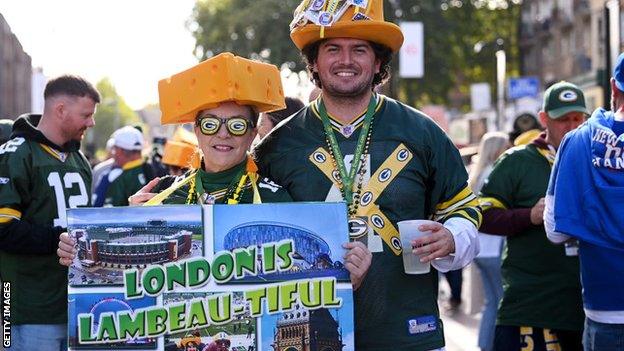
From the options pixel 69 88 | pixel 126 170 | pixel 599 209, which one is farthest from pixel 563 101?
pixel 126 170

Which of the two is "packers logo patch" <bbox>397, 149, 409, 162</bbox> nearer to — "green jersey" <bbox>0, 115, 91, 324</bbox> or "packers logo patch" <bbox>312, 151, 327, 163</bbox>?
"packers logo patch" <bbox>312, 151, 327, 163</bbox>

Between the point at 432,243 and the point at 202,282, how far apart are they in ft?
2.82

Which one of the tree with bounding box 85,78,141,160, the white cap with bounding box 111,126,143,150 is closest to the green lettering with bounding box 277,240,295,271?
the white cap with bounding box 111,126,143,150

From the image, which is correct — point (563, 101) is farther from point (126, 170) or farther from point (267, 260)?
point (126, 170)

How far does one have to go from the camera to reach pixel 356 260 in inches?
148

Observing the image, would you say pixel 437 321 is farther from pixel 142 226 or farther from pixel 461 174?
pixel 142 226

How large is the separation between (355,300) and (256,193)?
59cm

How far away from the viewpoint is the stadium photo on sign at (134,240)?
3711mm

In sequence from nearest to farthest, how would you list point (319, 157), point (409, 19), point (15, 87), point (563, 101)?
point (319, 157) < point (563, 101) < point (409, 19) < point (15, 87)

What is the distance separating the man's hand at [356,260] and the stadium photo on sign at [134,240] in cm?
51

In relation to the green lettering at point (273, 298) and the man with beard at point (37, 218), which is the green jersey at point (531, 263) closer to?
the man with beard at point (37, 218)

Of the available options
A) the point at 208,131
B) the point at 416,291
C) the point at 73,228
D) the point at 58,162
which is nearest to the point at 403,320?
the point at 416,291

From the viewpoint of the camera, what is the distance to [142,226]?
3.72 metres

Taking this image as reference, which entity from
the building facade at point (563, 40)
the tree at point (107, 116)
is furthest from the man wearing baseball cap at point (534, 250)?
the tree at point (107, 116)
